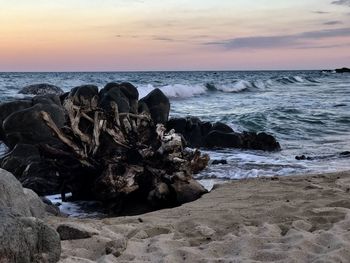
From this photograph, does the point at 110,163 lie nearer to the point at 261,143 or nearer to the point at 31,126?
the point at 31,126

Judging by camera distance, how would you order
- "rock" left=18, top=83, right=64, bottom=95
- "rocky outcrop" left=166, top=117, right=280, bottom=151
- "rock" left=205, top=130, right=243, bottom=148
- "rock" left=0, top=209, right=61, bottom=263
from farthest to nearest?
"rock" left=18, top=83, right=64, bottom=95 < "rock" left=205, top=130, right=243, bottom=148 < "rocky outcrop" left=166, top=117, right=280, bottom=151 < "rock" left=0, top=209, right=61, bottom=263

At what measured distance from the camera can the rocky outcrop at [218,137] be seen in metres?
13.2

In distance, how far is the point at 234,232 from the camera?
5.10 m

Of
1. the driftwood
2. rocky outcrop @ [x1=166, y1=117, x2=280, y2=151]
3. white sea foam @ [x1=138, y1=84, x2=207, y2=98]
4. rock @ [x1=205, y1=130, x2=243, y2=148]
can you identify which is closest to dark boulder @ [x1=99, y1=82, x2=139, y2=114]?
rocky outcrop @ [x1=166, y1=117, x2=280, y2=151]

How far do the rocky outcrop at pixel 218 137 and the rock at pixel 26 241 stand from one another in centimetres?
970

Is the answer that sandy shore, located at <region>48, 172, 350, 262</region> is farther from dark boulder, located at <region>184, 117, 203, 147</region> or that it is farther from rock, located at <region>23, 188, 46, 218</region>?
dark boulder, located at <region>184, 117, 203, 147</region>

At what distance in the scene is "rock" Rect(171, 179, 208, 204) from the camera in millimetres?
7258

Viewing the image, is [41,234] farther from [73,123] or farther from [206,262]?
[73,123]

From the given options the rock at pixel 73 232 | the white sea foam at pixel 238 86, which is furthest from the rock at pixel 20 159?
the white sea foam at pixel 238 86

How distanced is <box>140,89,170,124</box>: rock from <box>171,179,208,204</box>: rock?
22.7 feet

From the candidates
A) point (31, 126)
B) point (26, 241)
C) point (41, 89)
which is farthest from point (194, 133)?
→ point (41, 89)

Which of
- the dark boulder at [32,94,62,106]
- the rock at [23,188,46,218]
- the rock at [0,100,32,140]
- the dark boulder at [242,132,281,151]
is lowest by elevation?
the dark boulder at [242,132,281,151]

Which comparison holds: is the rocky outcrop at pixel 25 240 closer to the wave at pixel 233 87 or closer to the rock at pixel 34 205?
the rock at pixel 34 205

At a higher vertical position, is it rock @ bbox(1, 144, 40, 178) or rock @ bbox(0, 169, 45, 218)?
rock @ bbox(0, 169, 45, 218)
